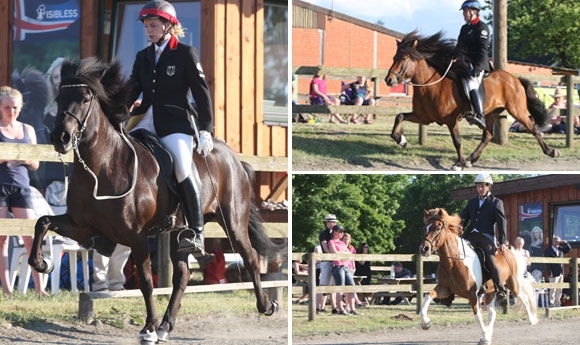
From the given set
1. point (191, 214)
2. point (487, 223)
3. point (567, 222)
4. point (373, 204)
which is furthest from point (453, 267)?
point (567, 222)

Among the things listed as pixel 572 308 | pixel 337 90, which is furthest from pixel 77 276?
pixel 337 90

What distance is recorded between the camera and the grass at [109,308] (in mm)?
9266

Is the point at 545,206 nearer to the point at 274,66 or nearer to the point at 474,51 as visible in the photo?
the point at 474,51

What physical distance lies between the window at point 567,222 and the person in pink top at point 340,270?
8.35m

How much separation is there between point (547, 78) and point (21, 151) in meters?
10.4

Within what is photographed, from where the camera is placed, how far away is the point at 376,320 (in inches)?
499

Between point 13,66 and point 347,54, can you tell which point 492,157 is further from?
point 347,54

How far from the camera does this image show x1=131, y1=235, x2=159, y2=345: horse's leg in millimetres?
8070

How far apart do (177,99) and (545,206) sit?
13.6 meters

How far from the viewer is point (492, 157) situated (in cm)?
1426

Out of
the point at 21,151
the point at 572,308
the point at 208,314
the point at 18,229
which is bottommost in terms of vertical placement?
the point at 572,308

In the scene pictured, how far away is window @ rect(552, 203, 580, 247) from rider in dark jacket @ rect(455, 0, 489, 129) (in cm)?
749

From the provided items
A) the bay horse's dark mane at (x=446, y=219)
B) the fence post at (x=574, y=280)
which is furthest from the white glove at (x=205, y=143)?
the fence post at (x=574, y=280)

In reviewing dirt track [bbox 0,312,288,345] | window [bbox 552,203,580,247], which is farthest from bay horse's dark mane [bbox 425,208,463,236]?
window [bbox 552,203,580,247]
